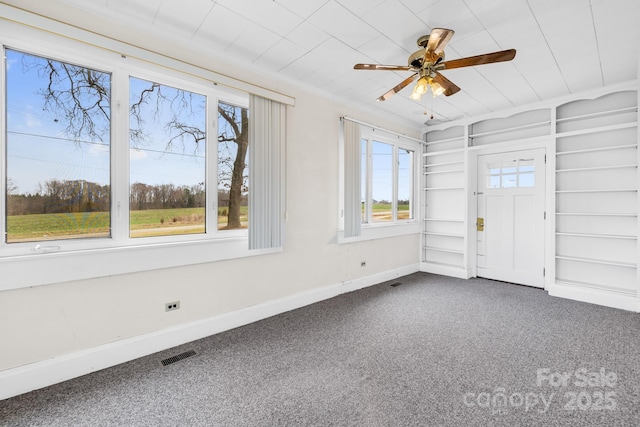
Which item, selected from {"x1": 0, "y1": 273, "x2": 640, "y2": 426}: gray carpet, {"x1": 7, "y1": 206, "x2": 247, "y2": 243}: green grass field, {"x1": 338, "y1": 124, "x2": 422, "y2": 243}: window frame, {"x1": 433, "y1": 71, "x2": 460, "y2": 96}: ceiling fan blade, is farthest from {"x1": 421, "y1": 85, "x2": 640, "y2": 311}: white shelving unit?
{"x1": 7, "y1": 206, "x2": 247, "y2": 243}: green grass field

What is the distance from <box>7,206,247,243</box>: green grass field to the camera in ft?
6.63

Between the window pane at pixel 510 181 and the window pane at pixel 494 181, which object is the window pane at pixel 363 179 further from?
the window pane at pixel 510 181

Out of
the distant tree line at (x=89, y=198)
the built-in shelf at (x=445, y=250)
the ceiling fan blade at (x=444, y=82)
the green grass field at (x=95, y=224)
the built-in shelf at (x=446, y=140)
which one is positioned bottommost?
the built-in shelf at (x=445, y=250)

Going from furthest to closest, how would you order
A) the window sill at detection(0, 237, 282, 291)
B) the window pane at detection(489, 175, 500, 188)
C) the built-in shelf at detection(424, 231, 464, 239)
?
the built-in shelf at detection(424, 231, 464, 239) < the window pane at detection(489, 175, 500, 188) < the window sill at detection(0, 237, 282, 291)

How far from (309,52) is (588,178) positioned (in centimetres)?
396

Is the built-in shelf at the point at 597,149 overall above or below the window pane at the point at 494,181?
above

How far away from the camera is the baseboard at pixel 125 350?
1.94 meters

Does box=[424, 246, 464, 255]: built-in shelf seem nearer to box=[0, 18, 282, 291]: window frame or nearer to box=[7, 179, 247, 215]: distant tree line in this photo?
box=[0, 18, 282, 291]: window frame

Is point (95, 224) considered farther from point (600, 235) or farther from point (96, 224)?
point (600, 235)

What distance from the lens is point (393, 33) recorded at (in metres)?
2.46

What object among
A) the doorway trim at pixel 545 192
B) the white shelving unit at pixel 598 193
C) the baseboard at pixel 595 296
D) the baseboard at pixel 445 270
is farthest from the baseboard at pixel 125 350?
the white shelving unit at pixel 598 193

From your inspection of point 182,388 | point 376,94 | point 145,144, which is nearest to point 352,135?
point 376,94

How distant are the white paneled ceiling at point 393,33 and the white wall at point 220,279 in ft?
0.74

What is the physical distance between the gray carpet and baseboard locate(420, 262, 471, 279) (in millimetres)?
1577
